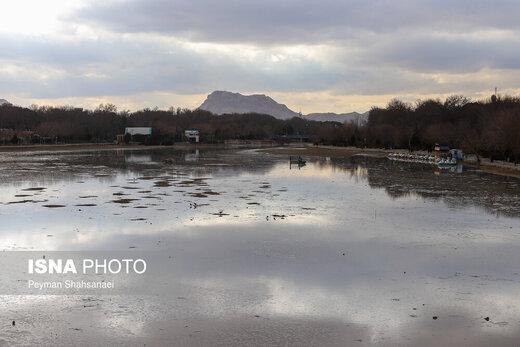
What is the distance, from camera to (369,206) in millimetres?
27719

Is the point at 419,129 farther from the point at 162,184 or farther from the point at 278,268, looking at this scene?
the point at 278,268

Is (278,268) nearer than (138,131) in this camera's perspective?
Yes

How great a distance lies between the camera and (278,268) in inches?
599

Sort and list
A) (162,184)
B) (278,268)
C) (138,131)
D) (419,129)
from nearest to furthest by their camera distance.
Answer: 1. (278,268)
2. (162,184)
3. (419,129)
4. (138,131)

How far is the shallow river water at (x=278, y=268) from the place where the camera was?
10.6 meters

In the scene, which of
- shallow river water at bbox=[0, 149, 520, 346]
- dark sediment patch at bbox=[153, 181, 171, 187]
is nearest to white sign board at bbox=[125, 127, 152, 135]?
dark sediment patch at bbox=[153, 181, 171, 187]

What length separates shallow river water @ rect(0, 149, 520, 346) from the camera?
10641 mm

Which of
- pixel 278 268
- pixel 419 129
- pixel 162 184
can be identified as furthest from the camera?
pixel 419 129

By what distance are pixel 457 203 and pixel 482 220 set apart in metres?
5.67

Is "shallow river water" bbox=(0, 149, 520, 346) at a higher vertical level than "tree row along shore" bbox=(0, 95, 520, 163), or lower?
lower

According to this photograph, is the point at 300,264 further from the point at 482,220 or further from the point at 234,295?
the point at 482,220

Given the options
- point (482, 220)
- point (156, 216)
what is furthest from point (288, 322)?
point (482, 220)

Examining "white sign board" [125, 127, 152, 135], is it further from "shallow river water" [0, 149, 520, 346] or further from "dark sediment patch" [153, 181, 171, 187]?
"shallow river water" [0, 149, 520, 346]

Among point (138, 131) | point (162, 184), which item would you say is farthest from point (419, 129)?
point (138, 131)
